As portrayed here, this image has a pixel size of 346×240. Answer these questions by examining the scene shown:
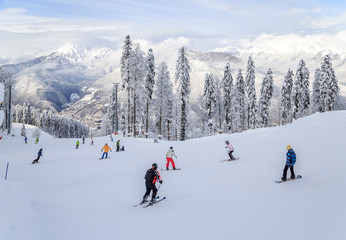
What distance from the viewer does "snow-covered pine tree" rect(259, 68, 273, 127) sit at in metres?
48.9

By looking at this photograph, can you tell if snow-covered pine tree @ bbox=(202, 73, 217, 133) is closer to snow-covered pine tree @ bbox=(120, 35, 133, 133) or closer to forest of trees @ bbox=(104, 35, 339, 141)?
forest of trees @ bbox=(104, 35, 339, 141)

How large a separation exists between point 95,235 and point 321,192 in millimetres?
9170

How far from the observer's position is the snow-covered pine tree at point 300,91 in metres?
48.1

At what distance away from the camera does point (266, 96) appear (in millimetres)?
49406

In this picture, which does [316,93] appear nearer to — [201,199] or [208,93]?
[208,93]

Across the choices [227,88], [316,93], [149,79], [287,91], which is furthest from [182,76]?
[316,93]

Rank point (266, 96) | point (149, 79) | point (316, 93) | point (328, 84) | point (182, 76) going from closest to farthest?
1. point (182, 76)
2. point (149, 79)
3. point (328, 84)
4. point (266, 96)
5. point (316, 93)

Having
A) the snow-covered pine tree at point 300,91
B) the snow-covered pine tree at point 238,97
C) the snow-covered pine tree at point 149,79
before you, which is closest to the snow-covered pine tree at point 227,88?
the snow-covered pine tree at point 238,97

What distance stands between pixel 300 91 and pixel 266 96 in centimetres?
613

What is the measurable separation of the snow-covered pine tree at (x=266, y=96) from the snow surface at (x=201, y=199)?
28677mm

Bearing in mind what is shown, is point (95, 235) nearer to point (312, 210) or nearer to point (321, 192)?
point (312, 210)

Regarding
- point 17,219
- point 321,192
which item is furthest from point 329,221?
point 17,219

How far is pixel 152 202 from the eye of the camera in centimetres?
1143

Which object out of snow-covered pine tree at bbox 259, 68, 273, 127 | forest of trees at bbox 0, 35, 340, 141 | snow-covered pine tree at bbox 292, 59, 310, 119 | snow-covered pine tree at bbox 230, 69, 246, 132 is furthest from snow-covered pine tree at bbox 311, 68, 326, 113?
snow-covered pine tree at bbox 230, 69, 246, 132
